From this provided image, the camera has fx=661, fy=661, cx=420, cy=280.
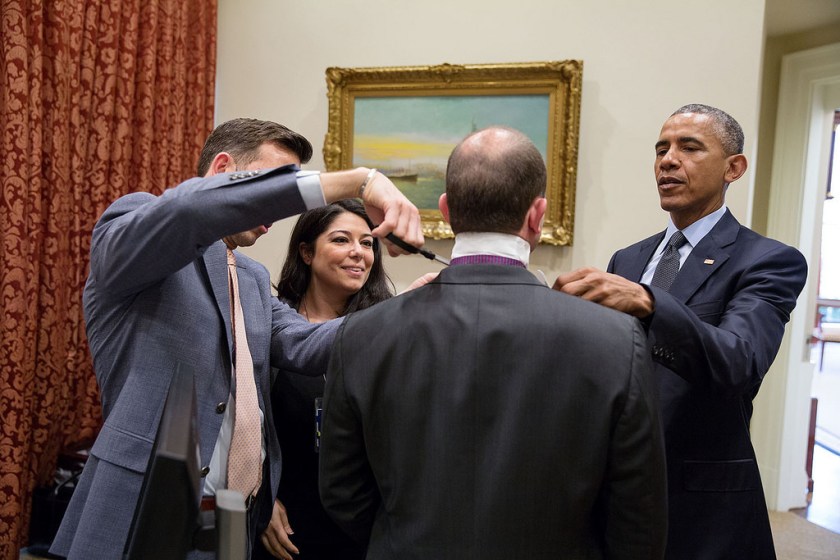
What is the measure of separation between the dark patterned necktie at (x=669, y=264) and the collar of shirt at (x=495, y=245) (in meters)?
0.85

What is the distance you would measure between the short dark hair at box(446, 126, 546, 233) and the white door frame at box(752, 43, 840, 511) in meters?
3.74

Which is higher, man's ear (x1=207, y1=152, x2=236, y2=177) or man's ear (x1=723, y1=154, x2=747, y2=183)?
man's ear (x1=723, y1=154, x2=747, y2=183)

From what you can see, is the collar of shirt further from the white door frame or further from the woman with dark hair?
the white door frame

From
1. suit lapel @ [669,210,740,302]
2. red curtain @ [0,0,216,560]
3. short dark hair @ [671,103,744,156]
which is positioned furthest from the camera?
red curtain @ [0,0,216,560]

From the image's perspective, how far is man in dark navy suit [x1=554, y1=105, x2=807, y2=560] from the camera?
1.43 metres

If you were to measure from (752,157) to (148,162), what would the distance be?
10.2ft

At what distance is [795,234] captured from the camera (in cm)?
423

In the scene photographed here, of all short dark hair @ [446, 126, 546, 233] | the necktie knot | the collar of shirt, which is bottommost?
the collar of shirt

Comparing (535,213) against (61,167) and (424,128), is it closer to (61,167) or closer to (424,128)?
(424,128)

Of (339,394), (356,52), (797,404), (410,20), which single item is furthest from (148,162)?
(797,404)

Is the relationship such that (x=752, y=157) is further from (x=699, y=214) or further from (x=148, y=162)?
(x=148, y=162)

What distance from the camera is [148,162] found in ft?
11.6

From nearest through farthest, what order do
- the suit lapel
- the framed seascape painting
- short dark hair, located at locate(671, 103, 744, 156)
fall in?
the suit lapel < short dark hair, located at locate(671, 103, 744, 156) < the framed seascape painting

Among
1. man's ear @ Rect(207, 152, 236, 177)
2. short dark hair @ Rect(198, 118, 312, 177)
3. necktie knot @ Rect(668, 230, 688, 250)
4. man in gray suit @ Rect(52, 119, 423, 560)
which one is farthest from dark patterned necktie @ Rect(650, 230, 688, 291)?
man's ear @ Rect(207, 152, 236, 177)
